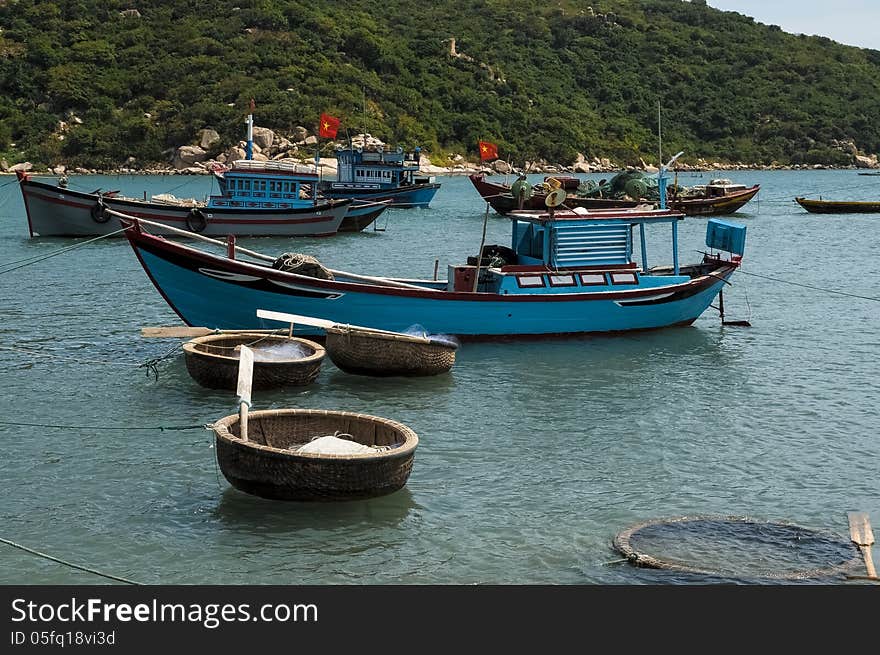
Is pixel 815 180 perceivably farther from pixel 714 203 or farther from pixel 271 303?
pixel 271 303

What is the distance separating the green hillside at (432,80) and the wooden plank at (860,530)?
307 feet

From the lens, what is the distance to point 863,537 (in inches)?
439

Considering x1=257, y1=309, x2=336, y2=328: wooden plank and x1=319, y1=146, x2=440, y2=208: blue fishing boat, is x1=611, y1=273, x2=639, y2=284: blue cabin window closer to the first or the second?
x1=257, y1=309, x2=336, y2=328: wooden plank

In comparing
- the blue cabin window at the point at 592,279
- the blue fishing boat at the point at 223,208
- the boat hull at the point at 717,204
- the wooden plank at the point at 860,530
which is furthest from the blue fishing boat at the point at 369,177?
the wooden plank at the point at 860,530

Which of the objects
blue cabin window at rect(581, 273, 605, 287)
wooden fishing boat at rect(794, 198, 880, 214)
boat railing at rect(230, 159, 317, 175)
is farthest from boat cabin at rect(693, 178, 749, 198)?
blue cabin window at rect(581, 273, 605, 287)

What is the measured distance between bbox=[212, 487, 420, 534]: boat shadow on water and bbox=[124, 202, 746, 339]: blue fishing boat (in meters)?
8.44

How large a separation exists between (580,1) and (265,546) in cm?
16532

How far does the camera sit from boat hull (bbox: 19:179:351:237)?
44.5 m

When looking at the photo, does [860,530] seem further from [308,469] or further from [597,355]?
[597,355]

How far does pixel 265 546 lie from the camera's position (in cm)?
1181

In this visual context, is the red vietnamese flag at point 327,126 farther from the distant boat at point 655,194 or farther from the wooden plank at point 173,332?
the wooden plank at point 173,332

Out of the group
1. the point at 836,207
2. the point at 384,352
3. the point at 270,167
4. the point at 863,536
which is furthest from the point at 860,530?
the point at 836,207

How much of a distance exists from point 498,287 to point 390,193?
4327 centimetres
